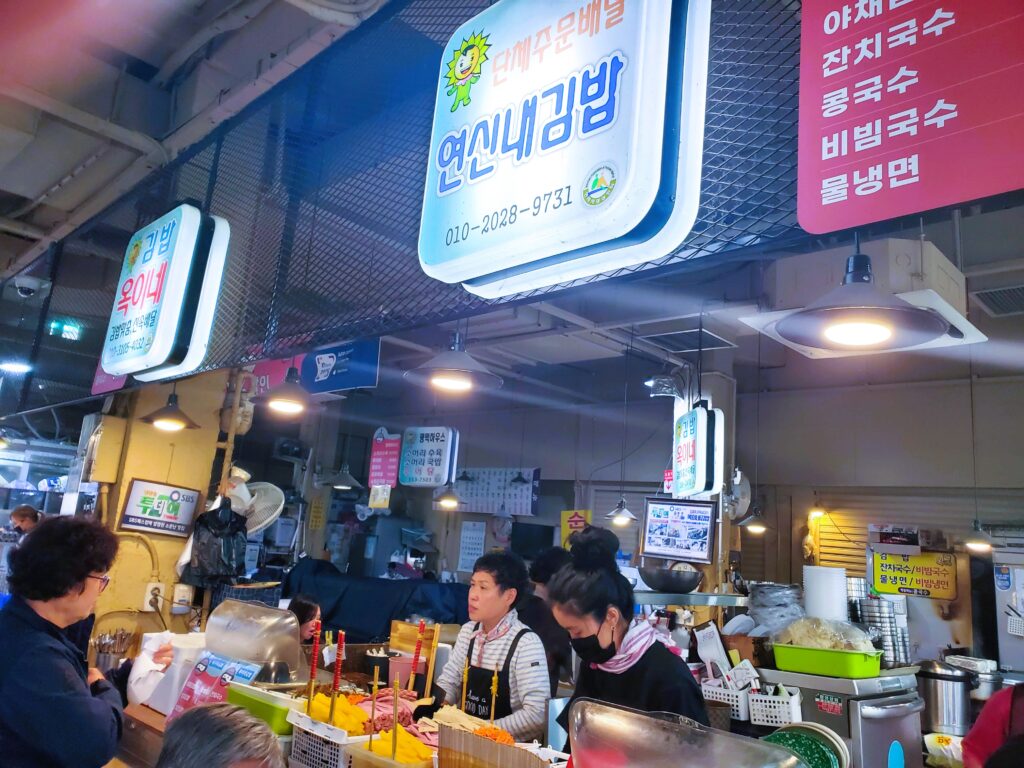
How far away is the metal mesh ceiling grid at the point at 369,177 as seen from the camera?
1.81m

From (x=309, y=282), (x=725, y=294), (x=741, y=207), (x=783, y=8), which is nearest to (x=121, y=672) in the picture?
(x=309, y=282)

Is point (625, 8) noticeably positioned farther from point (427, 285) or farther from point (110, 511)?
point (110, 511)

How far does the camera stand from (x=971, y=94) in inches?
52.4

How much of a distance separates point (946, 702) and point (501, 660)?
2.92 m

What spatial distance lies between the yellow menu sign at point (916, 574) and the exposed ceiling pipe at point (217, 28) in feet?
31.2

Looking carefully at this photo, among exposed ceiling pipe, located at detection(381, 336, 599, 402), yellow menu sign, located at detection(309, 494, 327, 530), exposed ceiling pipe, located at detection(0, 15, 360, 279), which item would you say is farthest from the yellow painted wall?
yellow menu sign, located at detection(309, 494, 327, 530)

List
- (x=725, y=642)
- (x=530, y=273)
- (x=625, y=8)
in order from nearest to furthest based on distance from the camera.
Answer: (x=625, y=8) → (x=530, y=273) → (x=725, y=642)

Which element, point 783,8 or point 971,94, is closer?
point 971,94

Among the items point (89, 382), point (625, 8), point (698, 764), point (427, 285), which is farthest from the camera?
point (89, 382)

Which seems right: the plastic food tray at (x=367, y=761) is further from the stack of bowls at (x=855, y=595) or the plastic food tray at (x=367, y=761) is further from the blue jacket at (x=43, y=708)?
the stack of bowls at (x=855, y=595)

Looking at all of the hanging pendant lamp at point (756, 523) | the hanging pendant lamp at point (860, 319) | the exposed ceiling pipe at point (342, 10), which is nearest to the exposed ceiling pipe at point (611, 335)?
the hanging pendant lamp at point (756, 523)

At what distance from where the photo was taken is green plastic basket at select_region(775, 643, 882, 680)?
3463mm

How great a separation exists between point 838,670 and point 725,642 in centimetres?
67

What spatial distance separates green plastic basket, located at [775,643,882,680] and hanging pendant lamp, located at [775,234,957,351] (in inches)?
67.8
